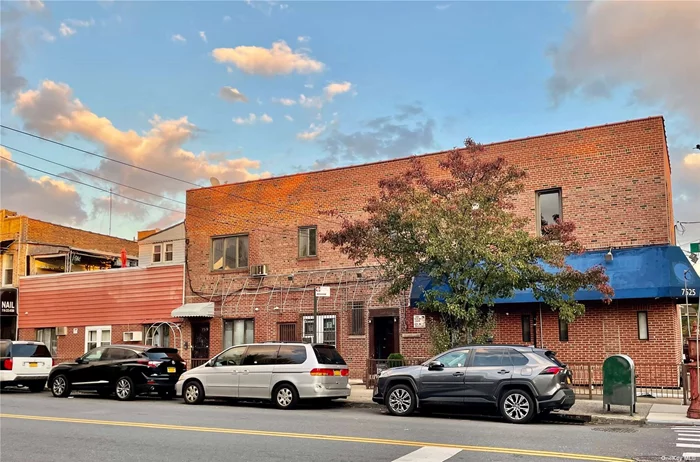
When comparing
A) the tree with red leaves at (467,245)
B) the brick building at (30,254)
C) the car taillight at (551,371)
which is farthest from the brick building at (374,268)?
the brick building at (30,254)

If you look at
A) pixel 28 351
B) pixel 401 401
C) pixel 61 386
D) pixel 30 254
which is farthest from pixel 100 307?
pixel 401 401

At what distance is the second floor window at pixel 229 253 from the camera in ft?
90.8

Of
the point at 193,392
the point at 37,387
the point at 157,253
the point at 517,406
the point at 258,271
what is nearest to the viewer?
the point at 517,406

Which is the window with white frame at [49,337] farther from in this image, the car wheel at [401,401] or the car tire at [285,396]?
the car wheel at [401,401]

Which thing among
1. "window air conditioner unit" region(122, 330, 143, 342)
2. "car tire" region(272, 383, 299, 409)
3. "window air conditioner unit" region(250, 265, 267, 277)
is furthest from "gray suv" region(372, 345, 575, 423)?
"window air conditioner unit" region(122, 330, 143, 342)

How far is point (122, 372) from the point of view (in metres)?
19.5

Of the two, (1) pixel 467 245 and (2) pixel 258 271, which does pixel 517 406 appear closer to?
(1) pixel 467 245

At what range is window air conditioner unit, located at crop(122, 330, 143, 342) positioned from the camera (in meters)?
29.0

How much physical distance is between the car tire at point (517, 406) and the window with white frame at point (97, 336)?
21.1 m

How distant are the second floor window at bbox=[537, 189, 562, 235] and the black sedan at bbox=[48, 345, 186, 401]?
39.0ft

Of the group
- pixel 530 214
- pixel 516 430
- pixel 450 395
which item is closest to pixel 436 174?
pixel 530 214

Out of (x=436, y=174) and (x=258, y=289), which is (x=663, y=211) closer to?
(x=436, y=174)

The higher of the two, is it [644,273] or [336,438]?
[644,273]

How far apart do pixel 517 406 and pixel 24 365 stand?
16234 millimetres
